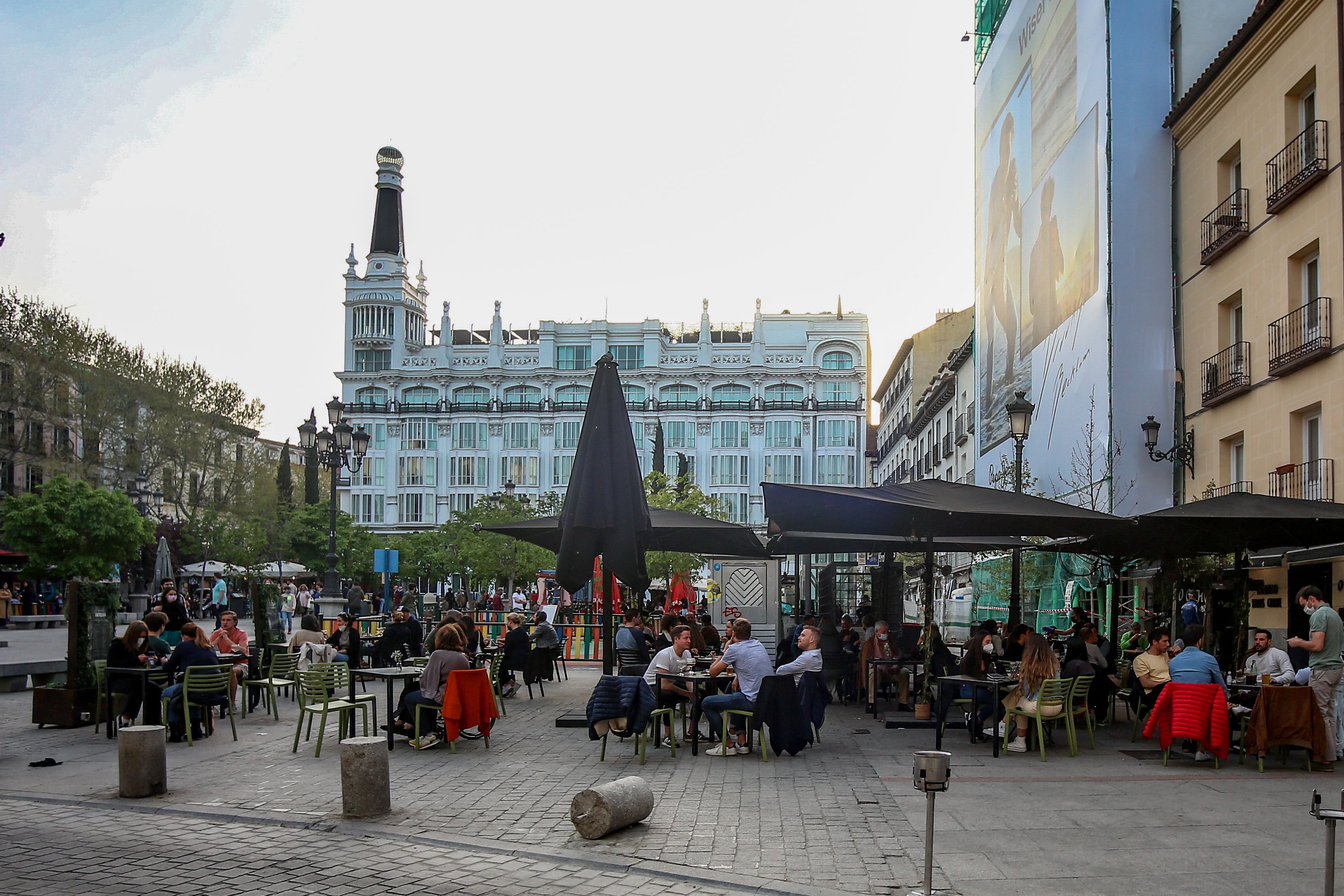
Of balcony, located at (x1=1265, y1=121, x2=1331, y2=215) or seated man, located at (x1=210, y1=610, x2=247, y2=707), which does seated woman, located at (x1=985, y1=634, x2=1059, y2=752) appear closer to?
seated man, located at (x1=210, y1=610, x2=247, y2=707)

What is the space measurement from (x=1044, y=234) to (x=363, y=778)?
89.7 feet

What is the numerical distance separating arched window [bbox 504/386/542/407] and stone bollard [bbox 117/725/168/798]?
80.0m

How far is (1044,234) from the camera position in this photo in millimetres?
30844

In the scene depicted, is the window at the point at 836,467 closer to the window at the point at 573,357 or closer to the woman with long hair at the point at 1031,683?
the window at the point at 573,357

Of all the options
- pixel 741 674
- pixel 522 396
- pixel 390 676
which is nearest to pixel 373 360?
pixel 522 396

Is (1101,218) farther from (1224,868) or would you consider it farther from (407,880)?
(407,880)

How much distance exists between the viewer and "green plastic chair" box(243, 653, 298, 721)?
13406 millimetres

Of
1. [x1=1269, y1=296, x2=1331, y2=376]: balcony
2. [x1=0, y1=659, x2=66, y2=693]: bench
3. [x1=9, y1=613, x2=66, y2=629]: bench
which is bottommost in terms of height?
[x1=9, y1=613, x2=66, y2=629]: bench

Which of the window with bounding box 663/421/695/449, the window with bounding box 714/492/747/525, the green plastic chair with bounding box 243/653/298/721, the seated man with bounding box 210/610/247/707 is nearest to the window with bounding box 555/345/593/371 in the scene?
the window with bounding box 663/421/695/449

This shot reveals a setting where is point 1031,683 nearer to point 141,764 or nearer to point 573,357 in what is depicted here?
point 141,764

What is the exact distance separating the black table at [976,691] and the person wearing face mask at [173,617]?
26.2 feet

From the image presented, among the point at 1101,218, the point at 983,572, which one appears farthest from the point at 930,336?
the point at 1101,218

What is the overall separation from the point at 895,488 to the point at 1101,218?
16.6m

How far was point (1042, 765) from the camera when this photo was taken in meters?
10.3
